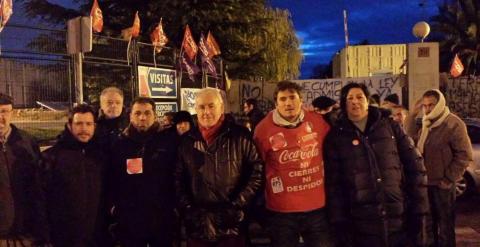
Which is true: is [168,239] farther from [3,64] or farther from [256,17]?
[256,17]

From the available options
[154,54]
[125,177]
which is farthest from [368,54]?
[125,177]

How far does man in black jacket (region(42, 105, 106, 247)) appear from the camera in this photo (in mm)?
4562

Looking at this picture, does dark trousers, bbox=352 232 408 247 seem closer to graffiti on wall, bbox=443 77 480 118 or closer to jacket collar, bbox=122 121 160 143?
jacket collar, bbox=122 121 160 143

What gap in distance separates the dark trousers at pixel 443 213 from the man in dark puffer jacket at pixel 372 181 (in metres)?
1.73

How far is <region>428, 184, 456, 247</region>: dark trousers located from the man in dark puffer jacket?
1733mm

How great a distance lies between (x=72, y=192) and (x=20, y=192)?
0.39m

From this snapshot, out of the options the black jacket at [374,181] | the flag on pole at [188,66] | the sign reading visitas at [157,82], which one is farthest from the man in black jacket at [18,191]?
the flag on pole at [188,66]

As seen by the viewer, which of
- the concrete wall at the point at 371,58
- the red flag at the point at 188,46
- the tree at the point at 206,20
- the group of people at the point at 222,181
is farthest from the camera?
the concrete wall at the point at 371,58

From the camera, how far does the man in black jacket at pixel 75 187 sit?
4562 mm

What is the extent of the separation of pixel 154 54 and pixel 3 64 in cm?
457

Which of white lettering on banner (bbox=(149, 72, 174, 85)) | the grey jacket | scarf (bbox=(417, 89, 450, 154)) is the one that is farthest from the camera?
white lettering on banner (bbox=(149, 72, 174, 85))

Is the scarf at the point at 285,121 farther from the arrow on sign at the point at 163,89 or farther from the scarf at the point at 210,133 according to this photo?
the arrow on sign at the point at 163,89

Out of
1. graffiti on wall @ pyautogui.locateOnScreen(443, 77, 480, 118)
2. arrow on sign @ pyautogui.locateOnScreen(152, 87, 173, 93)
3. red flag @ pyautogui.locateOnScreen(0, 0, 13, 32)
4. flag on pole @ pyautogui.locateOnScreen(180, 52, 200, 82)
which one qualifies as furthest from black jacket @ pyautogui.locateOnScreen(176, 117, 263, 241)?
Result: graffiti on wall @ pyautogui.locateOnScreen(443, 77, 480, 118)

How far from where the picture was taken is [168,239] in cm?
486
